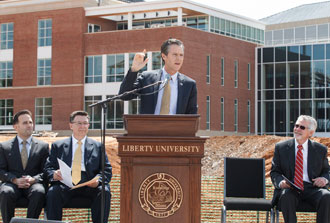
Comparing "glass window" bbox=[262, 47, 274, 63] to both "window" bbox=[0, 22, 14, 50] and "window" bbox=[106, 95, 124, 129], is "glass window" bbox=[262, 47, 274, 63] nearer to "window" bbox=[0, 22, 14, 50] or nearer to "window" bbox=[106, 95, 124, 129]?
"window" bbox=[106, 95, 124, 129]

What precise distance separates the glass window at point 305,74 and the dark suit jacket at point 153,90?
40.3 m

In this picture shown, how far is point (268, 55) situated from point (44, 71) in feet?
56.3

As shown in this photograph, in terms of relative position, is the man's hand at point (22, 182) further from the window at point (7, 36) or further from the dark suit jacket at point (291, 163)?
the window at point (7, 36)

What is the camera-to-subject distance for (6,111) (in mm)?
47906

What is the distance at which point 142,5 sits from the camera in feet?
144

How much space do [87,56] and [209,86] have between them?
9364mm

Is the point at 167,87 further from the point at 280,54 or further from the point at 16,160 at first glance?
the point at 280,54

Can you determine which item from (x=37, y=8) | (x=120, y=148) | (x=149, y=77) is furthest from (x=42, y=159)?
(x=37, y=8)

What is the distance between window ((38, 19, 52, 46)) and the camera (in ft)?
153

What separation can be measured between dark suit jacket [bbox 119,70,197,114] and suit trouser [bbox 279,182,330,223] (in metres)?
2.01

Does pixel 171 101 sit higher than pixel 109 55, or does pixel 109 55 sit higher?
pixel 109 55

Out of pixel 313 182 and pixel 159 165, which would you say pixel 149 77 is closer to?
pixel 159 165

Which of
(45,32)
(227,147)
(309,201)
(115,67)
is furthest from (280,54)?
(309,201)

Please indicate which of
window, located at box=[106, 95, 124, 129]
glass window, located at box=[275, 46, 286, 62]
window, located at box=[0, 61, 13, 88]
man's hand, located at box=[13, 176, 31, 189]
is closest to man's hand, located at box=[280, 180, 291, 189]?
man's hand, located at box=[13, 176, 31, 189]
